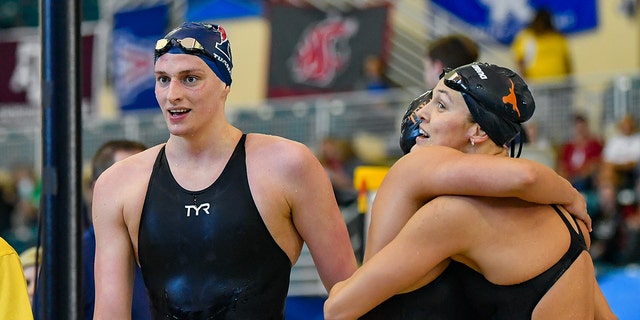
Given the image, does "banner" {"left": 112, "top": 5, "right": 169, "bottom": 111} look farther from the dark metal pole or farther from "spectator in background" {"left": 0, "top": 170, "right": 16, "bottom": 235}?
the dark metal pole

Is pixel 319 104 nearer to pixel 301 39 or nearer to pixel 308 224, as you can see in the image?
pixel 301 39

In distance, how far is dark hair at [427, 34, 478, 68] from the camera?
17.6 ft

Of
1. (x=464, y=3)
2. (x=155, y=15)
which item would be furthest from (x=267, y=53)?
Answer: (x=464, y=3)

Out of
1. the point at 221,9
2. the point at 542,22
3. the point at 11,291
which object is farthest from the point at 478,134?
the point at 221,9

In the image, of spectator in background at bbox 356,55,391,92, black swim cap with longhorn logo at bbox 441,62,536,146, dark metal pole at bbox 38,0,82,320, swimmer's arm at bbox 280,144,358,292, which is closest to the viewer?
black swim cap with longhorn logo at bbox 441,62,536,146

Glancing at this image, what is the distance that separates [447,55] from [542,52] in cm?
673

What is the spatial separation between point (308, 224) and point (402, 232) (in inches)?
29.0

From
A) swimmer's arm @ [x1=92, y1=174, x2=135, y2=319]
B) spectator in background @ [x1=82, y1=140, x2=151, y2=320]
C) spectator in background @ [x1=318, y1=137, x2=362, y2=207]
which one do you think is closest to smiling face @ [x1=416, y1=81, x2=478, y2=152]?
swimmer's arm @ [x1=92, y1=174, x2=135, y2=319]

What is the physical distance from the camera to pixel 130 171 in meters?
3.81

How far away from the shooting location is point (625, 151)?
35.7 feet

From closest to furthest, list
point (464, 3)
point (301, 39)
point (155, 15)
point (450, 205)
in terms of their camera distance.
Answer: point (450, 205) < point (464, 3) < point (301, 39) < point (155, 15)

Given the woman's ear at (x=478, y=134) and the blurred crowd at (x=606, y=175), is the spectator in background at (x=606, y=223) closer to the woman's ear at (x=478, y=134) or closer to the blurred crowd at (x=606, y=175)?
the blurred crowd at (x=606, y=175)

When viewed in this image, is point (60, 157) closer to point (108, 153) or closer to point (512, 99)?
point (108, 153)

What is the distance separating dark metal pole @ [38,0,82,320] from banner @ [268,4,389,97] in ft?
31.3
